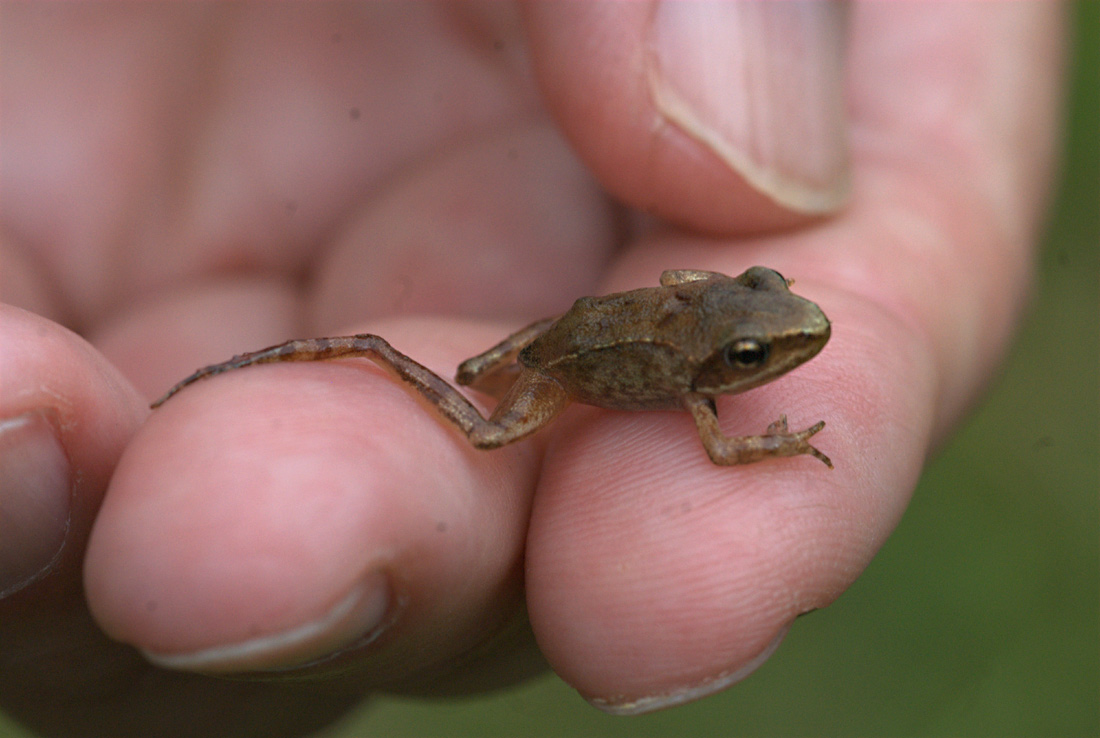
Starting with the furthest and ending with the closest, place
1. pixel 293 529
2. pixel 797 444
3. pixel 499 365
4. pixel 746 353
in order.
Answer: pixel 499 365, pixel 746 353, pixel 797 444, pixel 293 529

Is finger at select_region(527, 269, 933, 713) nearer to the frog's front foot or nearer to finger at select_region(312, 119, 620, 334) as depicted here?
the frog's front foot

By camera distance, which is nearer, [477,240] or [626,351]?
[626,351]

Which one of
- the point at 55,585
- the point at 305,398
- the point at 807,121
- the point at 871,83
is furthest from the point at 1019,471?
the point at 55,585

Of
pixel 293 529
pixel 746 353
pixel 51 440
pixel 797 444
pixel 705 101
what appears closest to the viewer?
pixel 293 529

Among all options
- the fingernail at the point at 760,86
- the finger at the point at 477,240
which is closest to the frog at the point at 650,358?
the fingernail at the point at 760,86

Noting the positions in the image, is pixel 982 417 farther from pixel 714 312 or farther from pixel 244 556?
pixel 244 556

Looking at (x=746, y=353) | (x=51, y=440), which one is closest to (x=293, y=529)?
(x=51, y=440)

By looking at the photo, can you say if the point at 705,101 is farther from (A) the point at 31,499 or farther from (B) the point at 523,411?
(A) the point at 31,499
